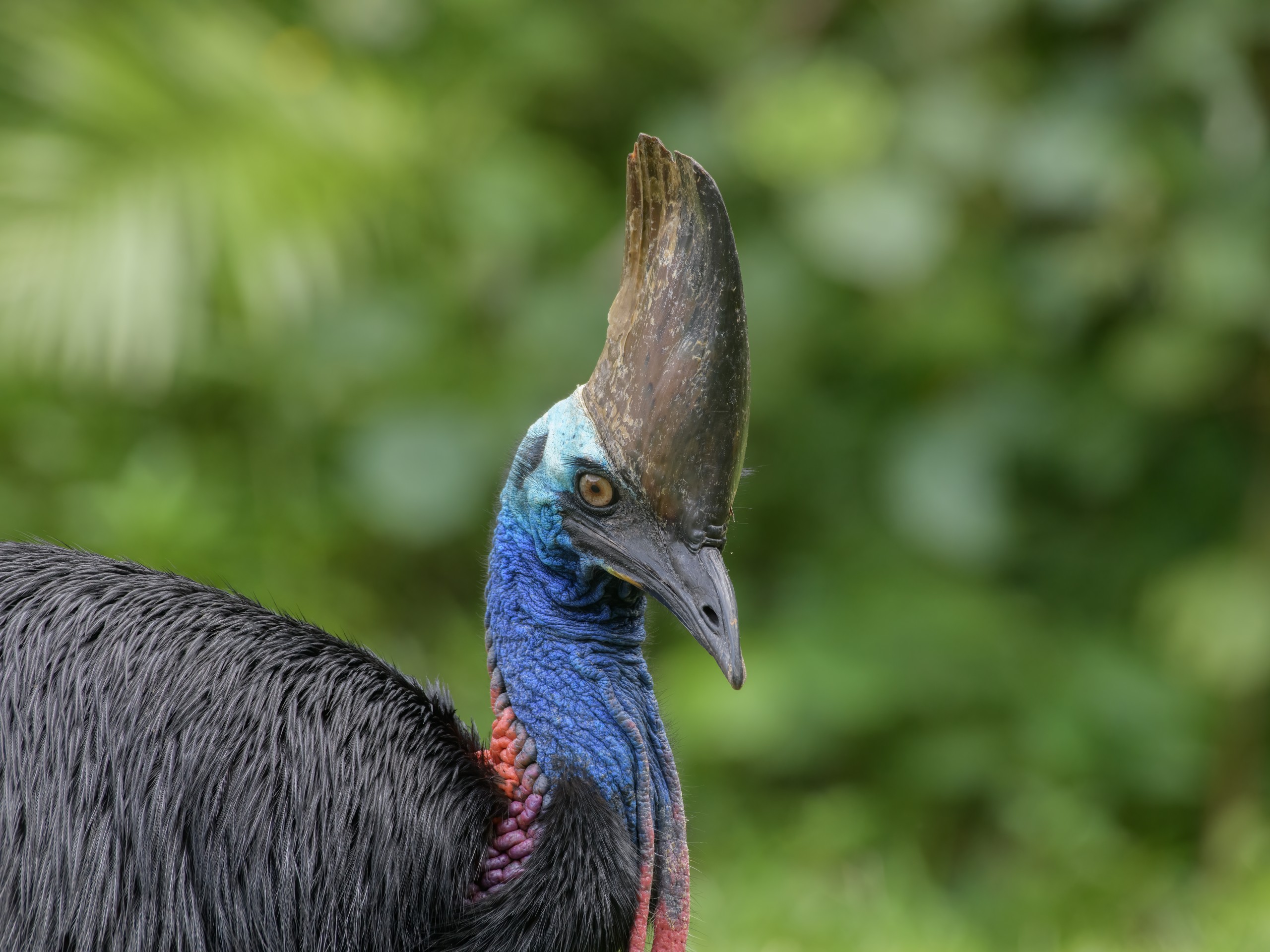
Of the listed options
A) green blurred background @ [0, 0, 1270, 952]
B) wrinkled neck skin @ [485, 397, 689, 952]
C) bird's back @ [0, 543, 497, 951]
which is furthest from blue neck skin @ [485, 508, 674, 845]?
green blurred background @ [0, 0, 1270, 952]

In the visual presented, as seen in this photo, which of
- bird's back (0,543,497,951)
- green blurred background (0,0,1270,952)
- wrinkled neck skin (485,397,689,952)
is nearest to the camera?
bird's back (0,543,497,951)

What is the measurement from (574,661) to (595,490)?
0.24 m

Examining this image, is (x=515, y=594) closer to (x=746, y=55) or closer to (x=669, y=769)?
(x=669, y=769)

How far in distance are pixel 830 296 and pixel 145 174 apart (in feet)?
5.77

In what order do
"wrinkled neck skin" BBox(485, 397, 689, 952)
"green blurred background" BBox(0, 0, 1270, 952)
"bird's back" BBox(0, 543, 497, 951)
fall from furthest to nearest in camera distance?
"green blurred background" BBox(0, 0, 1270, 952), "wrinkled neck skin" BBox(485, 397, 689, 952), "bird's back" BBox(0, 543, 497, 951)

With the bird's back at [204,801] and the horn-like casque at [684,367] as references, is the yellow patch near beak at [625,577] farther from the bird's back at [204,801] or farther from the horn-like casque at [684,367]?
the bird's back at [204,801]

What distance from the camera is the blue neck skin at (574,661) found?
2045 mm

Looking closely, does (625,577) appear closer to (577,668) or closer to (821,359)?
(577,668)

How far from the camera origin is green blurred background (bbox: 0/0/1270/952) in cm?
366

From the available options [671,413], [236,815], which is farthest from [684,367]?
[236,815]

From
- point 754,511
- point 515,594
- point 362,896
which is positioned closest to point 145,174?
point 754,511

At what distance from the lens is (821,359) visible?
165 inches

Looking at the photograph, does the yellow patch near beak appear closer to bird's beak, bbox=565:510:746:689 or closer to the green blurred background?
bird's beak, bbox=565:510:746:689

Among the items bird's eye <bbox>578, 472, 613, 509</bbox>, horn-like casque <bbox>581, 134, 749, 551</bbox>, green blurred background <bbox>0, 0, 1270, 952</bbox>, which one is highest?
green blurred background <bbox>0, 0, 1270, 952</bbox>
